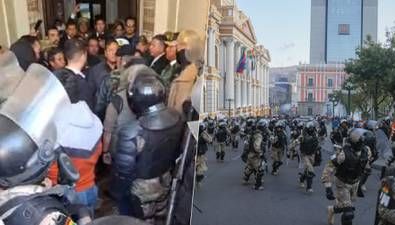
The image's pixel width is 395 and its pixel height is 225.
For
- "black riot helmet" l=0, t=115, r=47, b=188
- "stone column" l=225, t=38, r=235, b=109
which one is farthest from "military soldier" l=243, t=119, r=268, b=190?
"black riot helmet" l=0, t=115, r=47, b=188

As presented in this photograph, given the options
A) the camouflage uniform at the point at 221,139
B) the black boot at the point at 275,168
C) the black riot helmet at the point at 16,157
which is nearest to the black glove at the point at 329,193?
the black boot at the point at 275,168

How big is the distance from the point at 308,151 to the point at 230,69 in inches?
25.6

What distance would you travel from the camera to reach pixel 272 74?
2.06 meters

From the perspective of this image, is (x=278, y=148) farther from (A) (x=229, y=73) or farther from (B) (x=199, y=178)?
(A) (x=229, y=73)

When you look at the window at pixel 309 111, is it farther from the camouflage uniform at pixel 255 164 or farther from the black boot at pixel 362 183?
the black boot at pixel 362 183

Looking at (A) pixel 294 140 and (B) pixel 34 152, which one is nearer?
(B) pixel 34 152

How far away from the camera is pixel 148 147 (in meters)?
1.75

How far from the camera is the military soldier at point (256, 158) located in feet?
7.07

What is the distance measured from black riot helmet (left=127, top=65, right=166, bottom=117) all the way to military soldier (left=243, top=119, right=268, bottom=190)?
509 millimetres

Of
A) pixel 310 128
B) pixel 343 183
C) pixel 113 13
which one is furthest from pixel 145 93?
pixel 343 183

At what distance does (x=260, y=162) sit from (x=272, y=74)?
359 mm

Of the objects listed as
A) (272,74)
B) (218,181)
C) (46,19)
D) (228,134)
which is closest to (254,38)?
(272,74)

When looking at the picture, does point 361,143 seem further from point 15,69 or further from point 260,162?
point 15,69

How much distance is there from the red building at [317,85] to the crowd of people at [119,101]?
1.44ft
